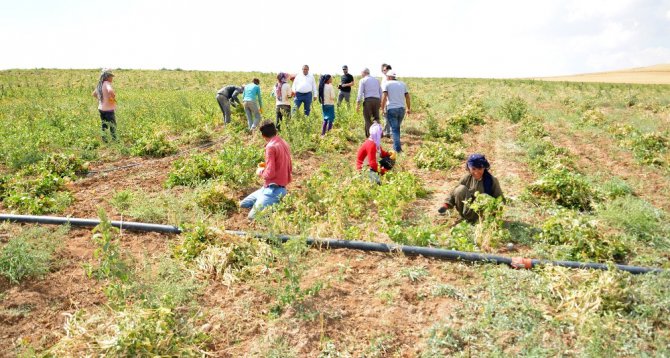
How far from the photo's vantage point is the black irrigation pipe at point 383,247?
156 inches

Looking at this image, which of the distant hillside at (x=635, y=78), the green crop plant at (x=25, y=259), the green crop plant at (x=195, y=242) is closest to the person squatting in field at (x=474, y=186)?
the green crop plant at (x=195, y=242)

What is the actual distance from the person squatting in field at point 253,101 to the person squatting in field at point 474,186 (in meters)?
6.51

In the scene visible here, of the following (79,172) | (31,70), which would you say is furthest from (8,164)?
(31,70)

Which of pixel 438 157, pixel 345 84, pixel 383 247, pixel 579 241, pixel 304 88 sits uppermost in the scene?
pixel 345 84

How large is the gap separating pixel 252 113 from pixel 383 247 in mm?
7637

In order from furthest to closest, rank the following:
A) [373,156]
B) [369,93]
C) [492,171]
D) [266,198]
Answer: [369,93] → [492,171] → [373,156] → [266,198]

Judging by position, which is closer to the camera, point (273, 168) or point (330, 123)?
point (273, 168)

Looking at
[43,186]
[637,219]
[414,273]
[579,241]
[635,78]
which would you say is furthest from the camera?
[635,78]

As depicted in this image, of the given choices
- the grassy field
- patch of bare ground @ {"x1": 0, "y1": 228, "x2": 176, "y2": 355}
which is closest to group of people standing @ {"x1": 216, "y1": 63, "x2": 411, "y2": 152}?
the grassy field

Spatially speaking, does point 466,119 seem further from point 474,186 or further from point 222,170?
point 222,170

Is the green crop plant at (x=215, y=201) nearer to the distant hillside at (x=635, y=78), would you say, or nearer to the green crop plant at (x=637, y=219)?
the green crop plant at (x=637, y=219)

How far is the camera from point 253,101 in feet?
35.2

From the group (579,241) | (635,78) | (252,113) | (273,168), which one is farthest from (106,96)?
(635,78)

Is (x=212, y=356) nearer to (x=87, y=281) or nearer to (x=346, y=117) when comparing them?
(x=87, y=281)
